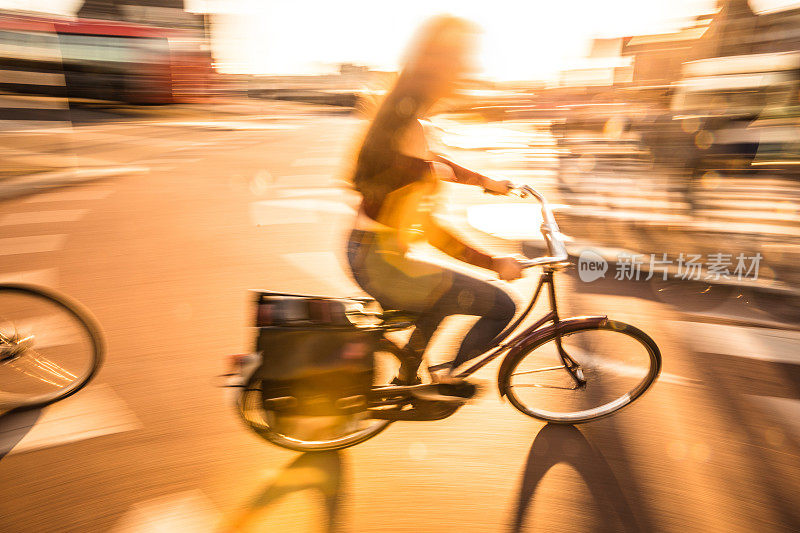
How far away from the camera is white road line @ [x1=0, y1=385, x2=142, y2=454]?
8.87 ft

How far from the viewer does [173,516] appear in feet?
7.47

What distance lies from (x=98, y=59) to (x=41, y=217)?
13.9m

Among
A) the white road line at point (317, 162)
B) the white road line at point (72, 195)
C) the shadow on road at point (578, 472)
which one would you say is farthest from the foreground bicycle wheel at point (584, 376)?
the white road line at point (317, 162)

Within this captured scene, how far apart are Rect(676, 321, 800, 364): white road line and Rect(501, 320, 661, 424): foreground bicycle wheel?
1180mm

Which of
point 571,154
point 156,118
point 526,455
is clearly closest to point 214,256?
point 526,455

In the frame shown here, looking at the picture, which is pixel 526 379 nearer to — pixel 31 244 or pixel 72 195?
pixel 31 244

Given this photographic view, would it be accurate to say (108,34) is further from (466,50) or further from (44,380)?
(466,50)

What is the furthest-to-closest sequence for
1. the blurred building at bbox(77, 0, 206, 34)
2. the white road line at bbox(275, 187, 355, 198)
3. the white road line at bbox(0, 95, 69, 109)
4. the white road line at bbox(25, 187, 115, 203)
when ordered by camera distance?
the blurred building at bbox(77, 0, 206, 34) → the white road line at bbox(0, 95, 69, 109) → the white road line at bbox(275, 187, 355, 198) → the white road line at bbox(25, 187, 115, 203)

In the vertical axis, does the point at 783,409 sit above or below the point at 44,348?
below

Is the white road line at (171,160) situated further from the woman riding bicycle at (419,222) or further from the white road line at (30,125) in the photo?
the woman riding bicycle at (419,222)

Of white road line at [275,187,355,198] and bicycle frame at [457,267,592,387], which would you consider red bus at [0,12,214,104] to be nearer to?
white road line at [275,187,355,198]

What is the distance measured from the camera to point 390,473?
2547mm

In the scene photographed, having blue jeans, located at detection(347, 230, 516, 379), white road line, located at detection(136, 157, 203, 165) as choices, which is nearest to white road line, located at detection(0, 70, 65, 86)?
white road line, located at detection(136, 157, 203, 165)

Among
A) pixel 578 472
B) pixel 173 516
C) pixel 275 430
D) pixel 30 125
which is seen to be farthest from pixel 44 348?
pixel 30 125
